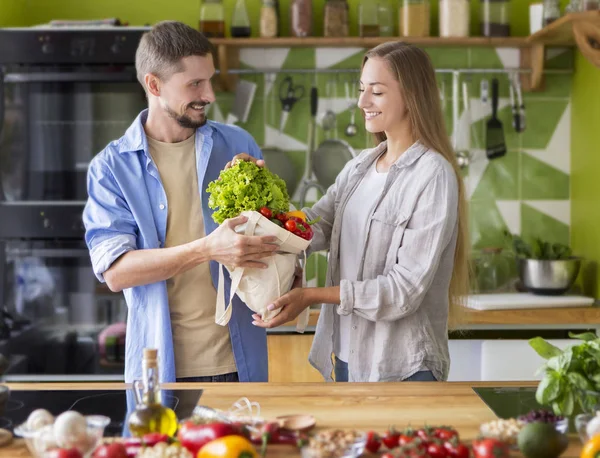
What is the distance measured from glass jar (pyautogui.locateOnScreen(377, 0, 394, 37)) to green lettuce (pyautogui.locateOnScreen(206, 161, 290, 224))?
1982mm

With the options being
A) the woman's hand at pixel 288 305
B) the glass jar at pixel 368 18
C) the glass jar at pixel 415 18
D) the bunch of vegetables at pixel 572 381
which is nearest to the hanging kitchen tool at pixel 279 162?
the glass jar at pixel 368 18

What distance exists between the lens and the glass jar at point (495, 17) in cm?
397

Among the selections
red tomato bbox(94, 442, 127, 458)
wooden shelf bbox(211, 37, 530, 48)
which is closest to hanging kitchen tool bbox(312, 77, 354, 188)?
wooden shelf bbox(211, 37, 530, 48)

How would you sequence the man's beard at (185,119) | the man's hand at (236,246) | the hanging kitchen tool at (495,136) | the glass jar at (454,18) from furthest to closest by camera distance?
the hanging kitchen tool at (495,136)
the glass jar at (454,18)
the man's beard at (185,119)
the man's hand at (236,246)

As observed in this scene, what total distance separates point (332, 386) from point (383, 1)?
8.13 feet

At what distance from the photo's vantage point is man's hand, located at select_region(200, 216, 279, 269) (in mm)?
2129

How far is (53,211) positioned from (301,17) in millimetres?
1474

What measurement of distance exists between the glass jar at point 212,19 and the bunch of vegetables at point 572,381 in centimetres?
271

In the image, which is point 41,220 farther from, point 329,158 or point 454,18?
point 454,18

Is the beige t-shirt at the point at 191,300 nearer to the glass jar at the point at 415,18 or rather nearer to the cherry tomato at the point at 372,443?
the cherry tomato at the point at 372,443

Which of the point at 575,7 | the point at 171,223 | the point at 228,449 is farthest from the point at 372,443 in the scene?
the point at 575,7

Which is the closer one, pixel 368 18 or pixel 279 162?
pixel 368 18

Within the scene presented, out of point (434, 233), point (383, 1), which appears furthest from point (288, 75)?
point (434, 233)

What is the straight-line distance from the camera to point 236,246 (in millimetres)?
2125
